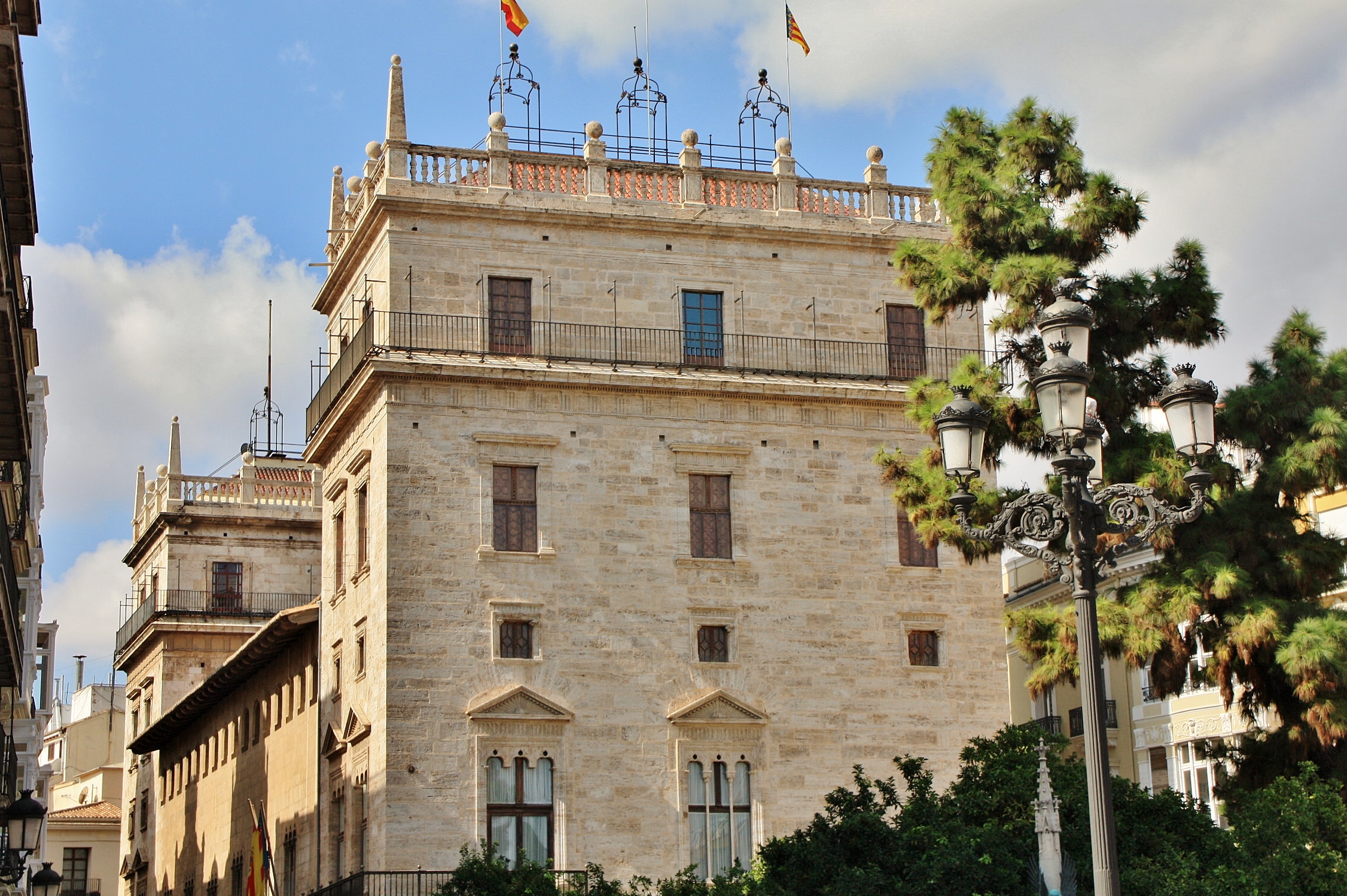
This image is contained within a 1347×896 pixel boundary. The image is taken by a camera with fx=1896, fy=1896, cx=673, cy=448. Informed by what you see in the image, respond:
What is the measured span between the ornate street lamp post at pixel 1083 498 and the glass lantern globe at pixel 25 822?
12867 millimetres

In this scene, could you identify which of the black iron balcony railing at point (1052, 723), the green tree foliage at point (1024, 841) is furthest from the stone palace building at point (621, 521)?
the green tree foliage at point (1024, 841)

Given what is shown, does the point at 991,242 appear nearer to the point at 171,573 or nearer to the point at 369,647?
the point at 369,647

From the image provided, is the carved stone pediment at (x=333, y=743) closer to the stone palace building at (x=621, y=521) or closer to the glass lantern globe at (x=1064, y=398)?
the stone palace building at (x=621, y=521)

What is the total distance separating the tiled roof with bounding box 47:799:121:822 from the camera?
229 feet

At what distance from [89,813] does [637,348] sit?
147 ft

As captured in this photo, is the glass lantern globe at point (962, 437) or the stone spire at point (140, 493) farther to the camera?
the stone spire at point (140, 493)

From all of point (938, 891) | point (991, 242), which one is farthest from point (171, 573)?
point (938, 891)

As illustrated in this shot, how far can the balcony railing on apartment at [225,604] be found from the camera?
5428 cm

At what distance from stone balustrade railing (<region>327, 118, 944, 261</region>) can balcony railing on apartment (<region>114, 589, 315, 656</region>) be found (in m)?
18.3

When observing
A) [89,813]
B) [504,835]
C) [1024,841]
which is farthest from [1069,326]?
[89,813]

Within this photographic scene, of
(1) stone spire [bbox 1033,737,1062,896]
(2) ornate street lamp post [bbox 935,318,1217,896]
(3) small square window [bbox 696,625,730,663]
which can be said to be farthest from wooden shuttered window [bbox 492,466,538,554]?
(2) ornate street lamp post [bbox 935,318,1217,896]

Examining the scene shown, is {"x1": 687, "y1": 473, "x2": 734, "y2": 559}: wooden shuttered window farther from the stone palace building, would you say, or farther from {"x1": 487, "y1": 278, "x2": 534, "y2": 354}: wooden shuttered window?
{"x1": 487, "y1": 278, "x2": 534, "y2": 354}: wooden shuttered window

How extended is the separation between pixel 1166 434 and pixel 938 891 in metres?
8.46

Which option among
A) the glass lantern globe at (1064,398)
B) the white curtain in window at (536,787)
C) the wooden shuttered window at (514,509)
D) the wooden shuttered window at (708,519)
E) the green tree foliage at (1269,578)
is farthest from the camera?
the wooden shuttered window at (708,519)
